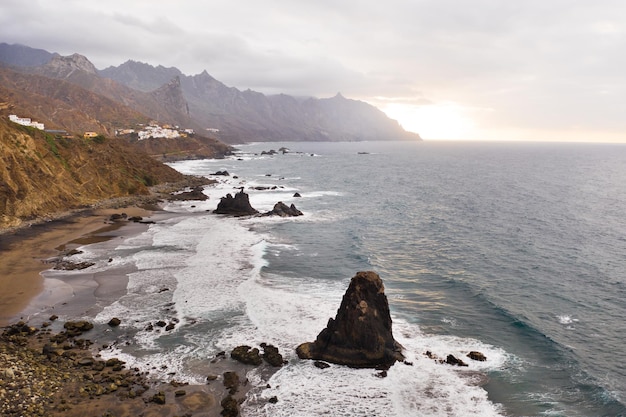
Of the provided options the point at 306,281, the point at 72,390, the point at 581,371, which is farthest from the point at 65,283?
the point at 581,371

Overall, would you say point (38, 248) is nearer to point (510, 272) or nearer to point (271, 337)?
point (271, 337)

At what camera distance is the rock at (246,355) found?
28.8m

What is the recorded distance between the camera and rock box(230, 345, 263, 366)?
28766mm

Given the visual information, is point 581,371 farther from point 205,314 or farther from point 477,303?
point 205,314

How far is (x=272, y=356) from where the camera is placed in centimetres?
2906

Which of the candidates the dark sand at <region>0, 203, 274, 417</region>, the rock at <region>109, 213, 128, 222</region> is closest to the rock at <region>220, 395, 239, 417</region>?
the dark sand at <region>0, 203, 274, 417</region>

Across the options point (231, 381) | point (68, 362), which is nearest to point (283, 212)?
point (68, 362)

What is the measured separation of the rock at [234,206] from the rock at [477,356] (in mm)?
56105

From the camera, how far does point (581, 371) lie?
2845 centimetres

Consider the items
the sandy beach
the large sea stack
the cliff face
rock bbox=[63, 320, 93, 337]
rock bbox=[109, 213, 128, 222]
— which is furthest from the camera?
rock bbox=[109, 213, 128, 222]

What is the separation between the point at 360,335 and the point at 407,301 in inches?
480

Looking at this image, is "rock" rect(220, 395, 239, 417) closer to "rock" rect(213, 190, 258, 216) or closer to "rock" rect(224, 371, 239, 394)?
"rock" rect(224, 371, 239, 394)

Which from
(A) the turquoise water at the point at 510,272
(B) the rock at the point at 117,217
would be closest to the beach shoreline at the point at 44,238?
(B) the rock at the point at 117,217

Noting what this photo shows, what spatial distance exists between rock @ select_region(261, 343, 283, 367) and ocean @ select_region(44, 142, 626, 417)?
0.64m
